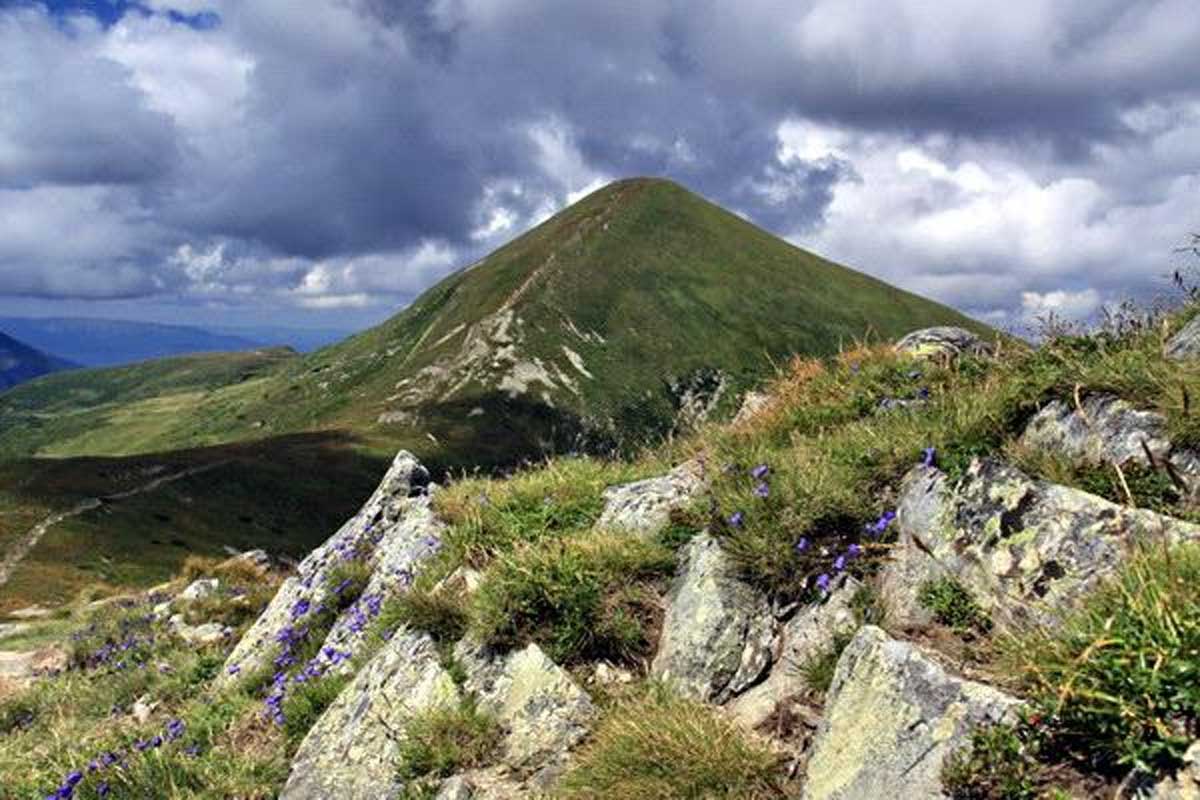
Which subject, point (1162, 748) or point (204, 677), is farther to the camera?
point (204, 677)

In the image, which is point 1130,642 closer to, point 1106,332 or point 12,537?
point 1106,332

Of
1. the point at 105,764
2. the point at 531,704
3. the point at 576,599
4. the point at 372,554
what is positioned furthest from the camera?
the point at 372,554

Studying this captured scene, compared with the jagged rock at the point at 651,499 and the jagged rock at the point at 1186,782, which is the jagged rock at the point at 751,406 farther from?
the jagged rock at the point at 1186,782

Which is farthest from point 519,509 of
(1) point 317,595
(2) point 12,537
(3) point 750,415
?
(2) point 12,537

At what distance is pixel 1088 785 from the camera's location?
4.15m

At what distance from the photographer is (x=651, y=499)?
30.9 ft

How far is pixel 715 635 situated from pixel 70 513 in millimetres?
104819

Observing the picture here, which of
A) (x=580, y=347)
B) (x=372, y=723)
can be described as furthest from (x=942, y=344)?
(x=580, y=347)

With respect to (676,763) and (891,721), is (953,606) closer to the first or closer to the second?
(891,721)

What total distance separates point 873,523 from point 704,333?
172831 millimetres

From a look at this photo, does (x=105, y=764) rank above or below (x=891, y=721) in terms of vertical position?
below

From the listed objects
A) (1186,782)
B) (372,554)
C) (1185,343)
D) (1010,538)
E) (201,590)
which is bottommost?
(201,590)

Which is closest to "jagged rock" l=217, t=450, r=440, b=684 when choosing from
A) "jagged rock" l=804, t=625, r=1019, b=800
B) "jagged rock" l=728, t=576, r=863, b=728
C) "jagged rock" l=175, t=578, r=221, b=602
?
"jagged rock" l=728, t=576, r=863, b=728

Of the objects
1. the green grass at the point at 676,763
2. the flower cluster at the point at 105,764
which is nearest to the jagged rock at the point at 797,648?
the green grass at the point at 676,763
